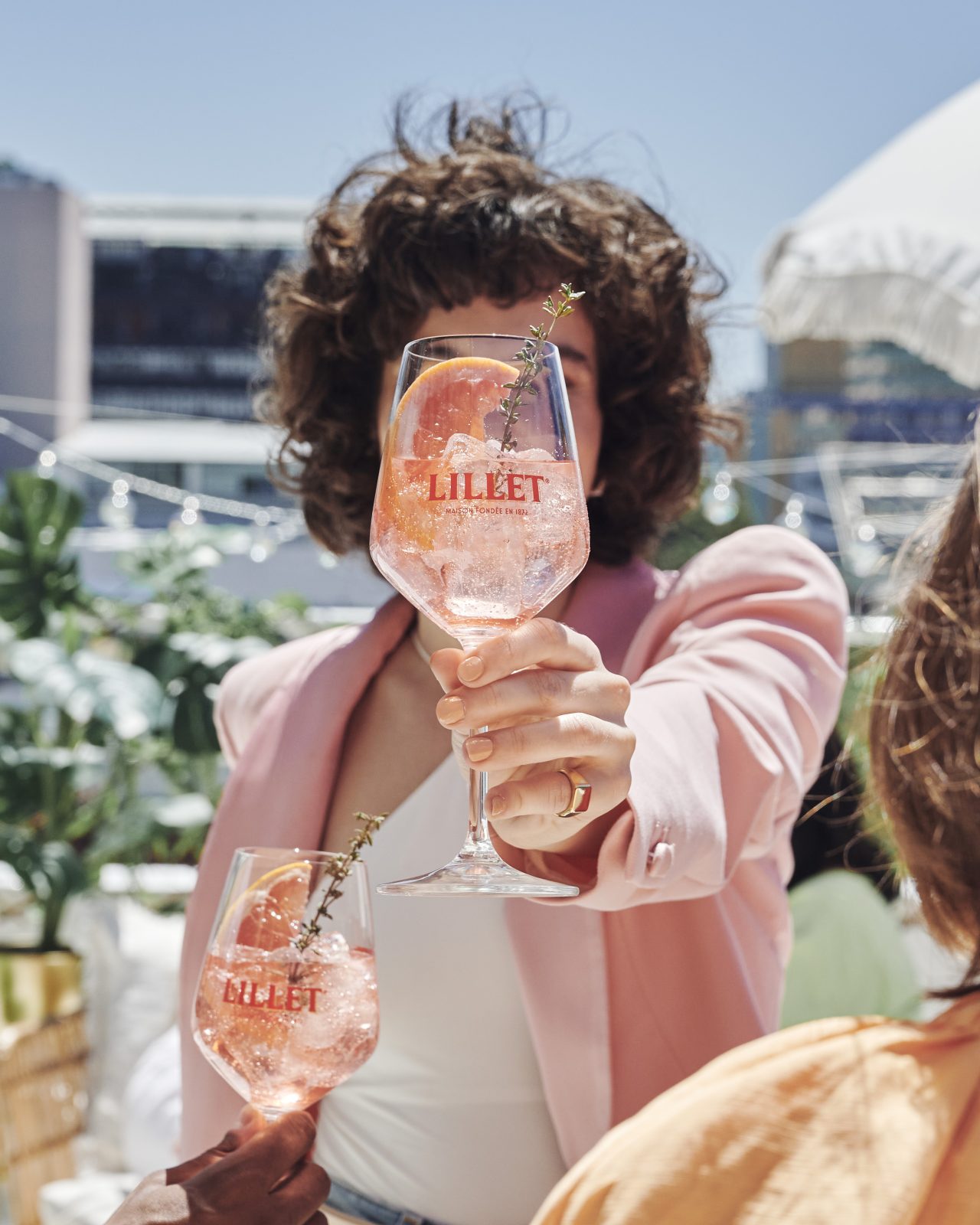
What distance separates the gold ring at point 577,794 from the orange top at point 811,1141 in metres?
0.18

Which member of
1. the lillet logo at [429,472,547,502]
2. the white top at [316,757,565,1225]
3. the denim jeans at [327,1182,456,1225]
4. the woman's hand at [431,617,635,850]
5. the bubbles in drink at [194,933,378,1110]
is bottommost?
the denim jeans at [327,1182,456,1225]

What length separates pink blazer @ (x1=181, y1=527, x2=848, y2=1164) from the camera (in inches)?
38.5

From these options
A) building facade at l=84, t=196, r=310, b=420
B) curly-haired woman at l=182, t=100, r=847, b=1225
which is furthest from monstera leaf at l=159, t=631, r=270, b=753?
building facade at l=84, t=196, r=310, b=420

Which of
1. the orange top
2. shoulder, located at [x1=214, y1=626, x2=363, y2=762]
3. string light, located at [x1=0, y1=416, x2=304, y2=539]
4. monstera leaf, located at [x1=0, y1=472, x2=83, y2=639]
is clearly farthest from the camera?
string light, located at [x1=0, y1=416, x2=304, y2=539]

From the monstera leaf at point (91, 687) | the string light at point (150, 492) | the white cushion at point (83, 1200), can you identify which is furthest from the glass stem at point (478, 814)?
the string light at point (150, 492)

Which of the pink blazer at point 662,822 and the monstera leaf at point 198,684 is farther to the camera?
the monstera leaf at point 198,684

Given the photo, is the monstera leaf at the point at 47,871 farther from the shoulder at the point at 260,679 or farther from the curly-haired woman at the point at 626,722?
the curly-haired woman at the point at 626,722

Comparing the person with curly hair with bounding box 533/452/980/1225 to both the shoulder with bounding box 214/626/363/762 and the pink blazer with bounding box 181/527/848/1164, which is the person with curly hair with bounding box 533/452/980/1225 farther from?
the shoulder with bounding box 214/626/363/762

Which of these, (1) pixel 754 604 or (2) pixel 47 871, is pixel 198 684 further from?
(1) pixel 754 604

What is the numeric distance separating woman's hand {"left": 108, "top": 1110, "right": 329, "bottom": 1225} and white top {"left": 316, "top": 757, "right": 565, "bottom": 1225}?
33 cm

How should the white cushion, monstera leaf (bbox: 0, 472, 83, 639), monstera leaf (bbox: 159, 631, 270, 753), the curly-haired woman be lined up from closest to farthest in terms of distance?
the curly-haired woman
the white cushion
monstera leaf (bbox: 159, 631, 270, 753)
monstera leaf (bbox: 0, 472, 83, 639)

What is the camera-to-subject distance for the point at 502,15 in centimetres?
311

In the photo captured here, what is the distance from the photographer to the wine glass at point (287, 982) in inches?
36.4

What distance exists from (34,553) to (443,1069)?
8.76ft
